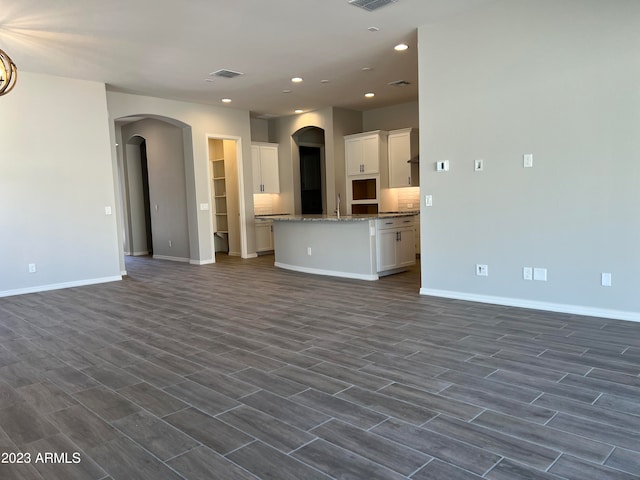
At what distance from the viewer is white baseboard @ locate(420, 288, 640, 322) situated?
3951 millimetres

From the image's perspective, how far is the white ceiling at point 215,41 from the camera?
4.29m

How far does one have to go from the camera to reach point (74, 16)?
14.1 feet

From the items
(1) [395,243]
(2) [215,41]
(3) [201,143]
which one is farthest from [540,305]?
(3) [201,143]

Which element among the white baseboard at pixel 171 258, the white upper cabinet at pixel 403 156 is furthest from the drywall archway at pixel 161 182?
the white upper cabinet at pixel 403 156

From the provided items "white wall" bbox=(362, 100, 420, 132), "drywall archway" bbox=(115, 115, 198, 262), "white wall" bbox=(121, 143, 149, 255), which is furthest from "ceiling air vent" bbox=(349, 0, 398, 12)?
"white wall" bbox=(121, 143, 149, 255)

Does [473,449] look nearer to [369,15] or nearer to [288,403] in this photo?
[288,403]

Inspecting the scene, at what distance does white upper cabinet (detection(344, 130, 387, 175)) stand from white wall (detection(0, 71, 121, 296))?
469 cm

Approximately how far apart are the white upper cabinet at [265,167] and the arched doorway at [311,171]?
571 millimetres

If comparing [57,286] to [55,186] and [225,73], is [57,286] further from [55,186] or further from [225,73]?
[225,73]

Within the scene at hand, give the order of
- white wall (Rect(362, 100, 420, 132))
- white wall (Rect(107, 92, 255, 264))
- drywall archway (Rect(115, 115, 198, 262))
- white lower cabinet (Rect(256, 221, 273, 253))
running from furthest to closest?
white lower cabinet (Rect(256, 221, 273, 253)), white wall (Rect(362, 100, 420, 132)), drywall archway (Rect(115, 115, 198, 262)), white wall (Rect(107, 92, 255, 264))

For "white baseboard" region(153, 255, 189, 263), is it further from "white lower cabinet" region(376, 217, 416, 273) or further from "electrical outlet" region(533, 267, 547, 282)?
"electrical outlet" region(533, 267, 547, 282)

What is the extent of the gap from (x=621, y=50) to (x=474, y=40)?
1346 millimetres

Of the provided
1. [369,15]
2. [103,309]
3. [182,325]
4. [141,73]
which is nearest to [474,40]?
[369,15]

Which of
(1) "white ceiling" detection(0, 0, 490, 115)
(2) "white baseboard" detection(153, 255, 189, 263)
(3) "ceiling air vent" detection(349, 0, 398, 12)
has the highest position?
(1) "white ceiling" detection(0, 0, 490, 115)
